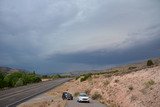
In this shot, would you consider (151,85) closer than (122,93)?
Yes

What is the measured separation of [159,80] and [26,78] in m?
127

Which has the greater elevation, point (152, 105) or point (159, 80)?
point (159, 80)

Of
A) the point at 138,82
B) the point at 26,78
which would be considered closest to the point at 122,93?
the point at 138,82

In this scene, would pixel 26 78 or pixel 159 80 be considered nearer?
pixel 159 80

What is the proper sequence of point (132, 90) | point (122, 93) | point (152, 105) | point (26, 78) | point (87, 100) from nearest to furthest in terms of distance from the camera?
point (152, 105)
point (132, 90)
point (122, 93)
point (87, 100)
point (26, 78)

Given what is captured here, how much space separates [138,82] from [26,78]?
12047 cm

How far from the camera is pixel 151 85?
36.4m

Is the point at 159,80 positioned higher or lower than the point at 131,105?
higher

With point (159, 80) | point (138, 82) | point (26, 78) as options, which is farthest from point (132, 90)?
point (26, 78)

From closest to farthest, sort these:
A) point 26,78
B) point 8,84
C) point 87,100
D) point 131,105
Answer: point 131,105, point 87,100, point 8,84, point 26,78

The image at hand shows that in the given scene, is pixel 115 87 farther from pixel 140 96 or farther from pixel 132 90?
pixel 140 96

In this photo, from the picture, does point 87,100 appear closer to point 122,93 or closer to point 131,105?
point 122,93

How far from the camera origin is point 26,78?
158m

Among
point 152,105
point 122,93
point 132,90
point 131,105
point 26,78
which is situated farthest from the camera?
point 26,78
